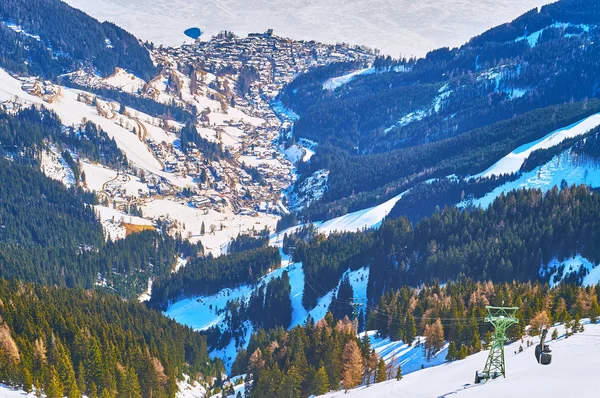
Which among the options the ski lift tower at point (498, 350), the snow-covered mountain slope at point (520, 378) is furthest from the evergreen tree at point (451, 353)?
the ski lift tower at point (498, 350)

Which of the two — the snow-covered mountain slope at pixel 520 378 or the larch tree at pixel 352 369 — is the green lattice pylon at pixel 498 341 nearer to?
the snow-covered mountain slope at pixel 520 378

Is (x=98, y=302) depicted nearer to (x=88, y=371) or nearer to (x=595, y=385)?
(x=88, y=371)

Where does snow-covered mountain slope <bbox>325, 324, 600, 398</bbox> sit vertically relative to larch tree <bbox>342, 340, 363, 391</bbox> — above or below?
below

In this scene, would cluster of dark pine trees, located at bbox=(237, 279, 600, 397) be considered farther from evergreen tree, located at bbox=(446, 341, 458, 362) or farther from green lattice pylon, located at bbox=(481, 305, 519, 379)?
green lattice pylon, located at bbox=(481, 305, 519, 379)

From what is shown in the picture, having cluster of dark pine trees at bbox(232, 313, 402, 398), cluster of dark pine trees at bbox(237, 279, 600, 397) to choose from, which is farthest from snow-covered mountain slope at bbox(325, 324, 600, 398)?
cluster of dark pine trees at bbox(237, 279, 600, 397)

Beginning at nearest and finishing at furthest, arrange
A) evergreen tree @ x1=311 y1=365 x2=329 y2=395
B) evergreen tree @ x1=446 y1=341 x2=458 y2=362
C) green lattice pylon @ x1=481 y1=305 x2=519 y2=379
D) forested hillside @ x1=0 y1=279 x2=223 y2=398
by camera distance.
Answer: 1. green lattice pylon @ x1=481 y1=305 x2=519 y2=379
2. evergreen tree @ x1=446 y1=341 x2=458 y2=362
3. evergreen tree @ x1=311 y1=365 x2=329 y2=395
4. forested hillside @ x1=0 y1=279 x2=223 y2=398

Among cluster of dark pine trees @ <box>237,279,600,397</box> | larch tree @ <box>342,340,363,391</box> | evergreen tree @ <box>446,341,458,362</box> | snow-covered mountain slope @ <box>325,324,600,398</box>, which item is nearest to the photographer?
snow-covered mountain slope @ <box>325,324,600,398</box>

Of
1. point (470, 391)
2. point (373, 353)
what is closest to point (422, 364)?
point (373, 353)
